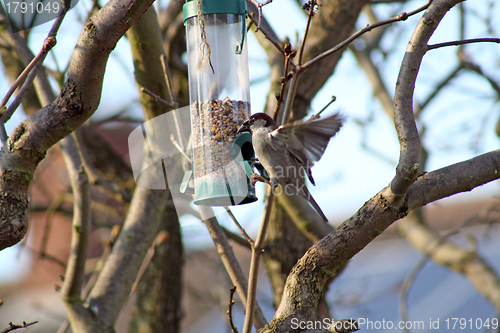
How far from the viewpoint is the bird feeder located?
3.41 metres

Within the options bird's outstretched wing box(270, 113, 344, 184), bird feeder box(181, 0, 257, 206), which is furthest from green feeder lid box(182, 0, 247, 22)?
bird's outstretched wing box(270, 113, 344, 184)

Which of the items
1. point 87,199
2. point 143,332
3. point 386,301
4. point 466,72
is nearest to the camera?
point 87,199

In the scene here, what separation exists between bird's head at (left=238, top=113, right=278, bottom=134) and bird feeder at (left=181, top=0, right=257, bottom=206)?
24 centimetres

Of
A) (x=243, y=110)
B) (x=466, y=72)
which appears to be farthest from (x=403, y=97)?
(x=466, y=72)

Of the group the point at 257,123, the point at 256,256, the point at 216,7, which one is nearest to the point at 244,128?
the point at 257,123

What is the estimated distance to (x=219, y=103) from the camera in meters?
3.66

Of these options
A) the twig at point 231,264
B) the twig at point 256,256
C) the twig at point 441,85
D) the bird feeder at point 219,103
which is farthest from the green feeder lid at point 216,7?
the twig at point 441,85

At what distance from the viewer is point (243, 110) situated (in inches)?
147

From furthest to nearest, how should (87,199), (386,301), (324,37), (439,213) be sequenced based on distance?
(439,213) < (386,301) < (324,37) < (87,199)

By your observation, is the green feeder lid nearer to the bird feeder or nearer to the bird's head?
the bird feeder

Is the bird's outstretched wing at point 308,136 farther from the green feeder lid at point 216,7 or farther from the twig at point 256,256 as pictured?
the green feeder lid at point 216,7

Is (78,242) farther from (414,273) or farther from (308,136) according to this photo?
(414,273)

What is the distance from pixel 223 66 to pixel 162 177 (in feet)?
4.77

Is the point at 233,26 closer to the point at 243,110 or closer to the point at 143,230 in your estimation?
the point at 243,110
